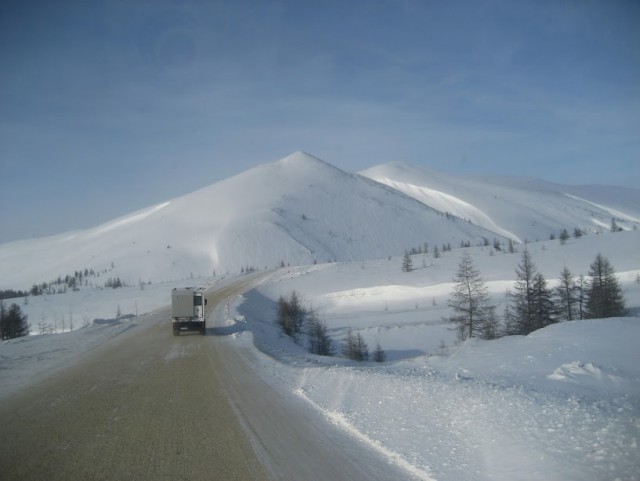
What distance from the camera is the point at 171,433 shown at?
28.1ft

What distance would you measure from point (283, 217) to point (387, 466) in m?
188

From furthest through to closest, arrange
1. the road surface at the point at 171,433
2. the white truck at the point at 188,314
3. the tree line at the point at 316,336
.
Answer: the tree line at the point at 316,336, the white truck at the point at 188,314, the road surface at the point at 171,433

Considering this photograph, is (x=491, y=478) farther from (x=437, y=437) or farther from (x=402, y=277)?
(x=402, y=277)

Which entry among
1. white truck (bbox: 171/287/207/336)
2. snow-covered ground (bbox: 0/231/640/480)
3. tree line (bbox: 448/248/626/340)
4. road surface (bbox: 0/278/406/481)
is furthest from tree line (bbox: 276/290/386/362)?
road surface (bbox: 0/278/406/481)

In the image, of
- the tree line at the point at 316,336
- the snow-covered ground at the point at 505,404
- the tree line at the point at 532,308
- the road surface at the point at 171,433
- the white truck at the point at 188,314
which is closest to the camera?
the snow-covered ground at the point at 505,404

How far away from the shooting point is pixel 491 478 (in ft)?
→ 20.5

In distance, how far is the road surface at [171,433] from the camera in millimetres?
6863

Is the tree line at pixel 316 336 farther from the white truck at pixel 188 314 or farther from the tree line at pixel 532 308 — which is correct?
the white truck at pixel 188 314

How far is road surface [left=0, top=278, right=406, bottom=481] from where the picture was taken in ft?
22.5

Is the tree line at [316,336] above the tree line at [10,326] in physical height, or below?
below

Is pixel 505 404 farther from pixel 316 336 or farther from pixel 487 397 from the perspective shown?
pixel 316 336

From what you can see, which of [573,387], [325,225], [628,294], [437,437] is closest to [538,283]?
[628,294]

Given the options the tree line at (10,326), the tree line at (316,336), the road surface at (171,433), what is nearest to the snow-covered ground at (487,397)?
the road surface at (171,433)

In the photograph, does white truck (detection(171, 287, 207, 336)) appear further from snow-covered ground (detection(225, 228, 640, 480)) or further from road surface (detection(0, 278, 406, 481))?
road surface (detection(0, 278, 406, 481))
